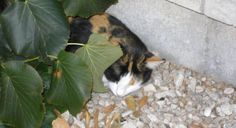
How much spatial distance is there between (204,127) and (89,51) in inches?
26.9

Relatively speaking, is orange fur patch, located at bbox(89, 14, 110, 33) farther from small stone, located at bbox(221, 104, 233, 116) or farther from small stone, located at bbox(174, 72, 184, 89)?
small stone, located at bbox(221, 104, 233, 116)

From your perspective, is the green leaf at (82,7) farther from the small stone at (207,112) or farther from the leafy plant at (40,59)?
the small stone at (207,112)

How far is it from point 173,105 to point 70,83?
0.64 metres

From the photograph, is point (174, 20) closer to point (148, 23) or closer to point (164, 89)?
point (148, 23)

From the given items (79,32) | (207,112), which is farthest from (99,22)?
(207,112)

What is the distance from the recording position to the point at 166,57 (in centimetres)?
299

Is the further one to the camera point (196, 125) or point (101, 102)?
point (101, 102)

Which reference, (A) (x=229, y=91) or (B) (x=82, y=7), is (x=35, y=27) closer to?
(B) (x=82, y=7)

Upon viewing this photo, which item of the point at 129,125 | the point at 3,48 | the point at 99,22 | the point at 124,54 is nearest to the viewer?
the point at 3,48

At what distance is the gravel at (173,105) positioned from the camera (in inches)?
107

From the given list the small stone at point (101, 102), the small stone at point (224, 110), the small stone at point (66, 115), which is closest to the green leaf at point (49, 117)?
the small stone at point (66, 115)

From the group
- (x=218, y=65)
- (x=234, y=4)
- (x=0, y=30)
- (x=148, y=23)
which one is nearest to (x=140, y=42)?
(x=148, y=23)

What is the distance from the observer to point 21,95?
2301 millimetres

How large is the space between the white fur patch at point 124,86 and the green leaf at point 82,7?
42cm
